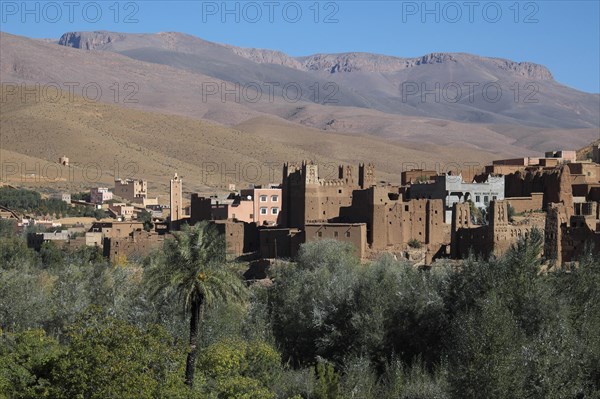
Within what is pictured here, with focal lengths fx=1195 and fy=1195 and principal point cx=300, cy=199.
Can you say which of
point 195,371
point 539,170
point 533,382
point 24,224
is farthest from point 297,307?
point 24,224

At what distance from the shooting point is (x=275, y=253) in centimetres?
4634

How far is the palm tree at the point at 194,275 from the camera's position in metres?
22.9

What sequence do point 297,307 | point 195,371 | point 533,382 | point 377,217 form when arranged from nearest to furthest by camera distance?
1. point 533,382
2. point 195,371
3. point 297,307
4. point 377,217

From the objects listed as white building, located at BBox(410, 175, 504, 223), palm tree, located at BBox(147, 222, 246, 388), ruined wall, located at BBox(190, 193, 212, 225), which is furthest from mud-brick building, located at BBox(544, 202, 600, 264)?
ruined wall, located at BBox(190, 193, 212, 225)

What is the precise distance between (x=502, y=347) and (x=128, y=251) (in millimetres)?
32371

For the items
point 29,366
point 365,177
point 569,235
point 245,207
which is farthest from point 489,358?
point 245,207

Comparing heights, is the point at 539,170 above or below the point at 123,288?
above

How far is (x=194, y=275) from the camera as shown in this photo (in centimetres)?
2291

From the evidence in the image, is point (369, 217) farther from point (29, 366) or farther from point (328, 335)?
point (29, 366)

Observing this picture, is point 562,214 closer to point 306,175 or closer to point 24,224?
point 306,175

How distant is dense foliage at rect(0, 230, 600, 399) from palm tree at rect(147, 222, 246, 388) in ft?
1.13

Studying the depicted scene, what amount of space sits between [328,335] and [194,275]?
9112 mm

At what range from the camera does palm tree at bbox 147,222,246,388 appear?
902 inches

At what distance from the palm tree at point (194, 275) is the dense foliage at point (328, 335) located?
343mm
